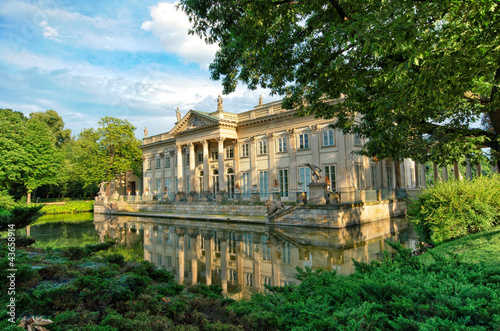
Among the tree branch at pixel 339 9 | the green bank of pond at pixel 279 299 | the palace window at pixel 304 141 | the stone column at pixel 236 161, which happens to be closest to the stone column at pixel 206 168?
the stone column at pixel 236 161

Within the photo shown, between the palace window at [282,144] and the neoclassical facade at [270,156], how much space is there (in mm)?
96

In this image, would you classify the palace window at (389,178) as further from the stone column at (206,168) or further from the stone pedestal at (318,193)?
the stone column at (206,168)

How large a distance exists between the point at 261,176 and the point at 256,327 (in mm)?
27748

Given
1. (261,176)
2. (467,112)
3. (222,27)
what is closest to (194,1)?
(222,27)

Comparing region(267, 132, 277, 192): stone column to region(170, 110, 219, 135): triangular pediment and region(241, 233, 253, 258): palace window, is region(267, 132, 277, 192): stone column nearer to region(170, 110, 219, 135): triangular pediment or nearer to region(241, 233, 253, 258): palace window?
region(170, 110, 219, 135): triangular pediment

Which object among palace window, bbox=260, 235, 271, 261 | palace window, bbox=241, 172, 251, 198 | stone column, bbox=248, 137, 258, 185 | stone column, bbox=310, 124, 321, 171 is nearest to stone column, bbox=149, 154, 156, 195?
palace window, bbox=241, 172, 251, 198

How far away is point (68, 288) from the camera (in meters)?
3.62

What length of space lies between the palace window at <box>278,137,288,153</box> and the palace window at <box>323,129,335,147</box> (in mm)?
4059

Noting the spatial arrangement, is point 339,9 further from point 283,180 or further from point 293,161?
point 283,180

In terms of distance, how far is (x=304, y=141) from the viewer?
90.9ft

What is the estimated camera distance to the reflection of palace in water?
821 cm

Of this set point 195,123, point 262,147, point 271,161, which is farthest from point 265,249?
point 195,123

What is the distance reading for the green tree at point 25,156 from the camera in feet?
125

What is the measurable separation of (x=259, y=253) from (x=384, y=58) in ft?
25.1
